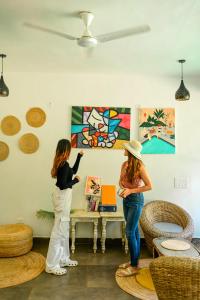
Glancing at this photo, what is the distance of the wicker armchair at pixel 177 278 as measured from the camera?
154 centimetres

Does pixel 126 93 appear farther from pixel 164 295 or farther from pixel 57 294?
pixel 164 295

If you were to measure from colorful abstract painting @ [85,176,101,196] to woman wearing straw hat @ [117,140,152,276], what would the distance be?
1125 mm

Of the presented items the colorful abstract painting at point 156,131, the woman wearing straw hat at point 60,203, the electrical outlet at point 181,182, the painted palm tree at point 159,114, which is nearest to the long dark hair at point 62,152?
the woman wearing straw hat at point 60,203

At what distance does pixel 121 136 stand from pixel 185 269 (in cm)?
310

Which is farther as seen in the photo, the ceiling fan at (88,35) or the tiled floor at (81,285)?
the tiled floor at (81,285)

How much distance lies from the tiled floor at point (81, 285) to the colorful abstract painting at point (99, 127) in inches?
62.8

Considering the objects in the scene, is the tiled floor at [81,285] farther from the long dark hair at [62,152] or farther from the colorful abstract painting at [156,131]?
the colorful abstract painting at [156,131]

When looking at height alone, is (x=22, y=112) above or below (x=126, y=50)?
below

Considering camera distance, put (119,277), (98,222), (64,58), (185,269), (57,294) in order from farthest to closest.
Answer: (98,222), (64,58), (119,277), (57,294), (185,269)

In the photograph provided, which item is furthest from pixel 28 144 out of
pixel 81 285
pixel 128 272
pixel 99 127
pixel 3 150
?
pixel 128 272

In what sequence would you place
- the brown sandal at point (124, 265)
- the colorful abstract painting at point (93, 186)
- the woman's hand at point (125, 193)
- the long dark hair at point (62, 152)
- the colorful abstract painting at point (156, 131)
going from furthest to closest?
1. the colorful abstract painting at point (156, 131)
2. the colorful abstract painting at point (93, 186)
3. the brown sandal at point (124, 265)
4. the long dark hair at point (62, 152)
5. the woman's hand at point (125, 193)

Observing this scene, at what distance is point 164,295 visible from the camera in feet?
5.22

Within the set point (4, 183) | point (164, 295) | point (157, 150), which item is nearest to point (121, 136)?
point (157, 150)

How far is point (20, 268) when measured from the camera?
3.52 meters
